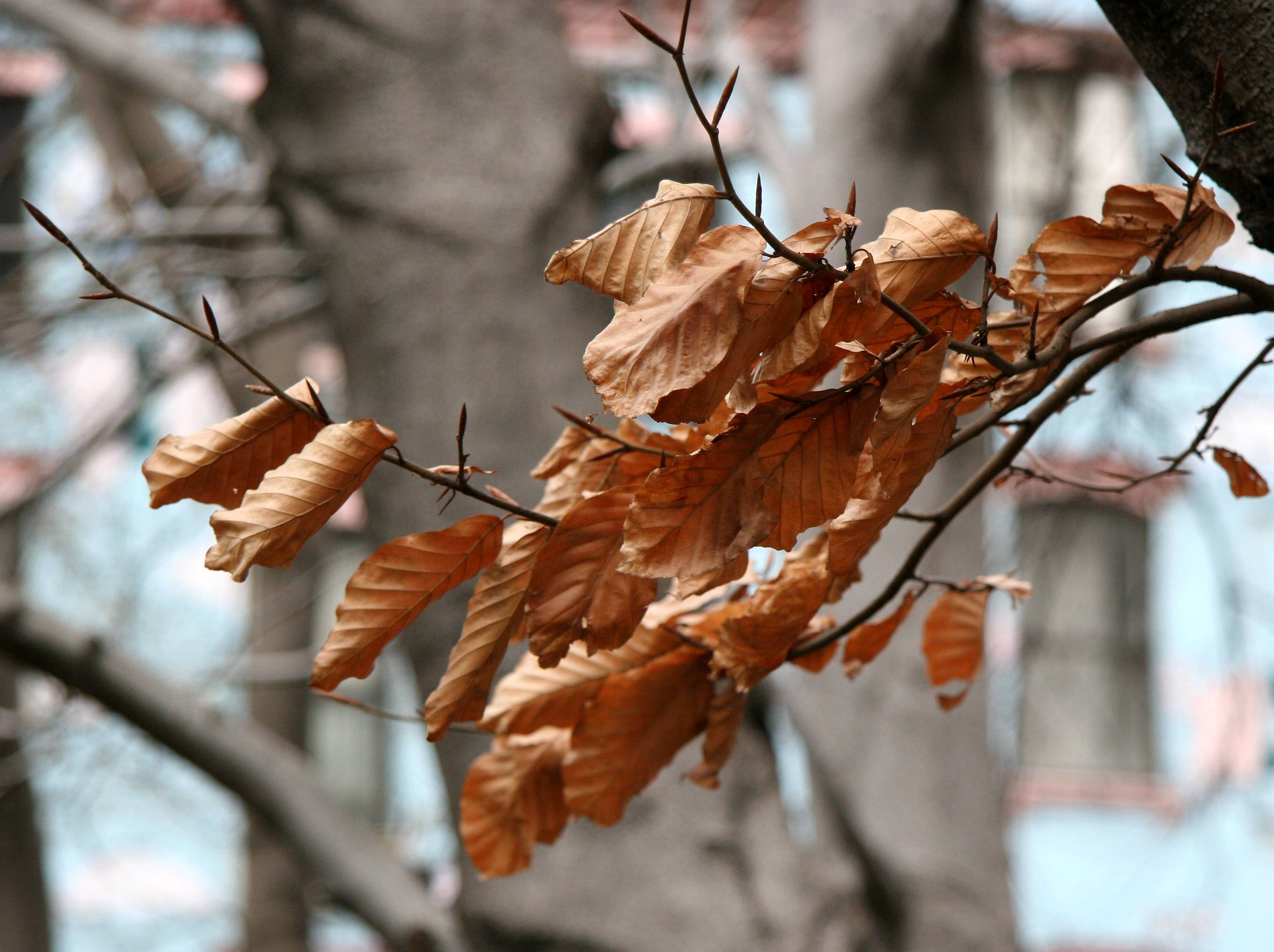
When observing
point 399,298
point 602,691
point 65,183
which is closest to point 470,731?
point 602,691

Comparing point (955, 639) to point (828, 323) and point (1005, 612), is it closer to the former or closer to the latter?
point (828, 323)

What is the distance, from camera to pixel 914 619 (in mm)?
1962

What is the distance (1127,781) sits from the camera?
18.0 ft

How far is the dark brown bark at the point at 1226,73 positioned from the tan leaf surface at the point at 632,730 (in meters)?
0.38

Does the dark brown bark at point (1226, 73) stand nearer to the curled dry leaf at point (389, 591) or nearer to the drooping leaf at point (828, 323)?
the drooping leaf at point (828, 323)

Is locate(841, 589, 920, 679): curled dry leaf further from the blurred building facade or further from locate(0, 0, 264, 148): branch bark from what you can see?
the blurred building facade

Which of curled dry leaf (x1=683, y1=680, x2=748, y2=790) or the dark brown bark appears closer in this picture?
the dark brown bark

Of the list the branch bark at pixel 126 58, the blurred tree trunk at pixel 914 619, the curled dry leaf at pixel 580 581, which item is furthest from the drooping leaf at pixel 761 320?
the branch bark at pixel 126 58

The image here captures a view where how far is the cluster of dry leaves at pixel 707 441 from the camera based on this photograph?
0.49m

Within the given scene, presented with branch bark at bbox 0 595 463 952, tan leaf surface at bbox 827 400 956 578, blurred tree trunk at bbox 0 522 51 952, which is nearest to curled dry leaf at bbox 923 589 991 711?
tan leaf surface at bbox 827 400 956 578

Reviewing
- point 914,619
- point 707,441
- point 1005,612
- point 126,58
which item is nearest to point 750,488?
point 707,441

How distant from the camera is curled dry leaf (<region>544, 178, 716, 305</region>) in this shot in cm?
51

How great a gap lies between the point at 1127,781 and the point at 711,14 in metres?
3.73

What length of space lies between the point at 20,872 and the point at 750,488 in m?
3.62
